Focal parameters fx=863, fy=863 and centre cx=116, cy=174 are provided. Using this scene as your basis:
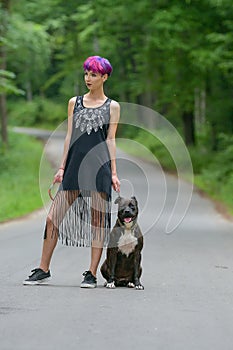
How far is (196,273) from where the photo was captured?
31.3ft

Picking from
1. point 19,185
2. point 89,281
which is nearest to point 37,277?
point 89,281

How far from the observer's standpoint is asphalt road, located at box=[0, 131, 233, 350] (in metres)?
5.99

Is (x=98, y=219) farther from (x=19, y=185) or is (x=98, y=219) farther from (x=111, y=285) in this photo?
(x=19, y=185)

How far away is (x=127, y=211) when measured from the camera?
7.72 m

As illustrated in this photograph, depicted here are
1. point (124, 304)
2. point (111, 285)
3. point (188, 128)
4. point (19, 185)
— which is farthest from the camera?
point (188, 128)

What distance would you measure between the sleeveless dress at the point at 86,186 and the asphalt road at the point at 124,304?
0.57 meters

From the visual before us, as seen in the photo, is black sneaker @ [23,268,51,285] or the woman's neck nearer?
the woman's neck

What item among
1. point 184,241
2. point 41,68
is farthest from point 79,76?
point 184,241

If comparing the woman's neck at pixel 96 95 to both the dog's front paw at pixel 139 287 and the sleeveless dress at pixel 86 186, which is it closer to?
the sleeveless dress at pixel 86 186

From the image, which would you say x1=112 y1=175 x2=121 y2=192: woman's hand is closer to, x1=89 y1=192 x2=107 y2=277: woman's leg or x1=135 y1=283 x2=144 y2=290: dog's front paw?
x1=89 y1=192 x2=107 y2=277: woman's leg

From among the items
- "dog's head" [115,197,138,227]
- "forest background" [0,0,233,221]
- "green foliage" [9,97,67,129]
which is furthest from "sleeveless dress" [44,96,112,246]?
"green foliage" [9,97,67,129]

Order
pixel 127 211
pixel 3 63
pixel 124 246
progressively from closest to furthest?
pixel 127 211 < pixel 124 246 < pixel 3 63

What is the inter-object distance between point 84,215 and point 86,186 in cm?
27

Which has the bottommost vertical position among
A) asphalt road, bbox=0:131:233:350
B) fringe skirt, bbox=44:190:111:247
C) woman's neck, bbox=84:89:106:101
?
asphalt road, bbox=0:131:233:350
